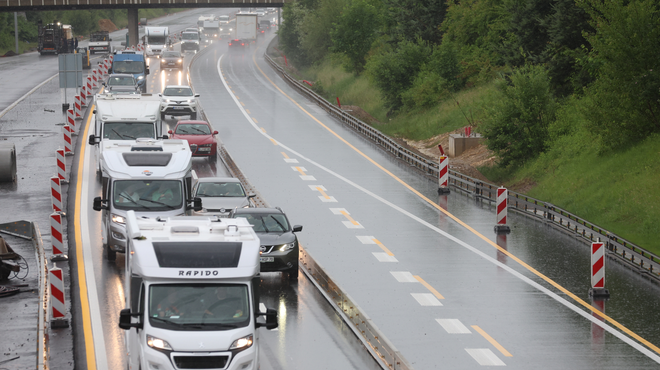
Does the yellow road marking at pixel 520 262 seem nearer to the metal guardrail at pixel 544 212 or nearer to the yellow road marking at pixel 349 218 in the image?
the metal guardrail at pixel 544 212

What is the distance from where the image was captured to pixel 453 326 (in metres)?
17.9

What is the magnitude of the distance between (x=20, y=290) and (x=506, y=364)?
10.4m

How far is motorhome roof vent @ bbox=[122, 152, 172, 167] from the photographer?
2136 cm

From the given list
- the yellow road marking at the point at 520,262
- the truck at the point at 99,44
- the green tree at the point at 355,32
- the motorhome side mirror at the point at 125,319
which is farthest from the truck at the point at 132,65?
the motorhome side mirror at the point at 125,319

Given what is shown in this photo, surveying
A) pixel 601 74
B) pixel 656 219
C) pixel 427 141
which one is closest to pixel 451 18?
pixel 427 141

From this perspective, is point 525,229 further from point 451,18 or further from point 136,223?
point 451,18

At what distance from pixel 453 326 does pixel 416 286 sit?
3282 millimetres

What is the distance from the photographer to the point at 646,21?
115 ft

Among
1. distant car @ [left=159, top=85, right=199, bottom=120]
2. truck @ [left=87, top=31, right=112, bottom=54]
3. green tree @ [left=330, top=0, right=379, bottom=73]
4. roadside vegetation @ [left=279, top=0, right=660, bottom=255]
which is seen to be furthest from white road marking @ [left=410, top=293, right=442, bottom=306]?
truck @ [left=87, top=31, right=112, bottom=54]

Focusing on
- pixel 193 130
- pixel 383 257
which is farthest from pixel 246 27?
pixel 383 257

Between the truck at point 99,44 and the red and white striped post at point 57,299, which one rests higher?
the truck at point 99,44

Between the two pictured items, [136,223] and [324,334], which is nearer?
[136,223]

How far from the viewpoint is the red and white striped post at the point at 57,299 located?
16.3 metres

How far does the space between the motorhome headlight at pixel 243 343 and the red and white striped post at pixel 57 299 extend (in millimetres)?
5902
